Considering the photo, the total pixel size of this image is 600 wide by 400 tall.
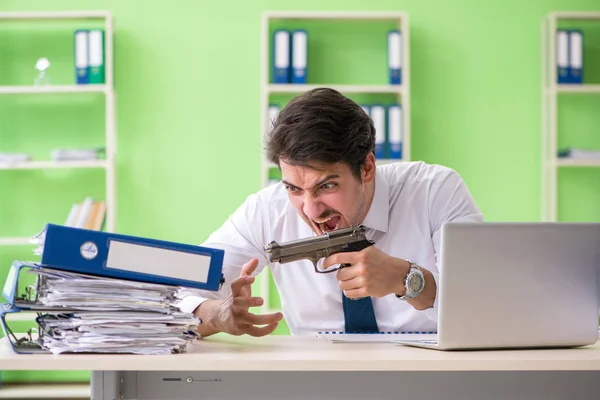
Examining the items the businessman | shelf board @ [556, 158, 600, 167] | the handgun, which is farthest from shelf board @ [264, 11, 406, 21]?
the handgun

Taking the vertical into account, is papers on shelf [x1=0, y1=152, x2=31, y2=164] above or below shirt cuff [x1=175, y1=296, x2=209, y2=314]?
above

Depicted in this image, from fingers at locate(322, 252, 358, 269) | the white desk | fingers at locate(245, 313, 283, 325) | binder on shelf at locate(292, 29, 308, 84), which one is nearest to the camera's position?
the white desk

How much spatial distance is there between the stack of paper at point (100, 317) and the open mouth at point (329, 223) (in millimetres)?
544

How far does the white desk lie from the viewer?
4.11ft

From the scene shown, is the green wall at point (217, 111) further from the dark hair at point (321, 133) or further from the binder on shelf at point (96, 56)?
the dark hair at point (321, 133)

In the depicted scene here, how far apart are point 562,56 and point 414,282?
260cm

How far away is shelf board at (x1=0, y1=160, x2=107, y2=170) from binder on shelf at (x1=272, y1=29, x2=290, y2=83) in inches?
37.1

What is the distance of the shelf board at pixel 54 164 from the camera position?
3666 millimetres

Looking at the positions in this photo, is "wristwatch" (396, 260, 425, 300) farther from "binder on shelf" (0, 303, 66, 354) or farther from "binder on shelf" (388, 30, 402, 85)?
"binder on shelf" (388, 30, 402, 85)

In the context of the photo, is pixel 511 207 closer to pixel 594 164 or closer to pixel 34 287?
pixel 594 164

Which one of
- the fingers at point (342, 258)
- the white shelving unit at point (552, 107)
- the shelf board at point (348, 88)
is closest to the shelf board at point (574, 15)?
the white shelving unit at point (552, 107)

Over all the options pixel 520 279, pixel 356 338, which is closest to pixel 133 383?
pixel 356 338

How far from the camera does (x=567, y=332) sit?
140 cm

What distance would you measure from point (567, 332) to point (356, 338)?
16.8 inches
